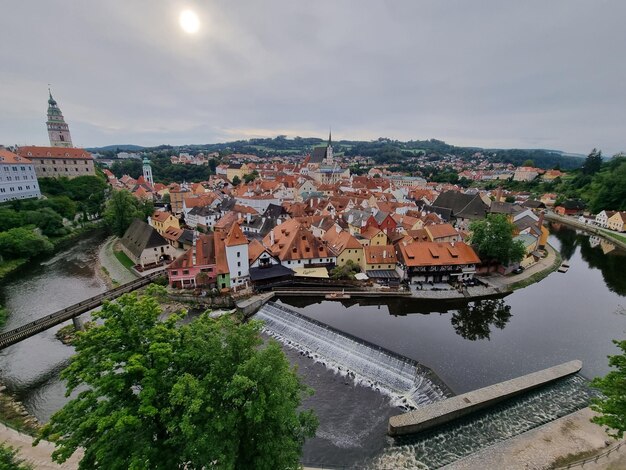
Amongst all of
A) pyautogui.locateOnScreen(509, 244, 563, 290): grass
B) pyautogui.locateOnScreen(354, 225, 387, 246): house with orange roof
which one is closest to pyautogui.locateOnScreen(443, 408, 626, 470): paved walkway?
pyautogui.locateOnScreen(509, 244, 563, 290): grass

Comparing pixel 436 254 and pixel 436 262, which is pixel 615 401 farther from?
pixel 436 254

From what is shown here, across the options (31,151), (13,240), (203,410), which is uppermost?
(31,151)

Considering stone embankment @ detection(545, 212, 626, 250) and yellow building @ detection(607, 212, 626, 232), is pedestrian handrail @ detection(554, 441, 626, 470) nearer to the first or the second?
stone embankment @ detection(545, 212, 626, 250)

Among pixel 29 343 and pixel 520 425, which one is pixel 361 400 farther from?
pixel 29 343

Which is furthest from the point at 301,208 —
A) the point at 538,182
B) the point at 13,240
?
the point at 538,182

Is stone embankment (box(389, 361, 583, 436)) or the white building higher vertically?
the white building
